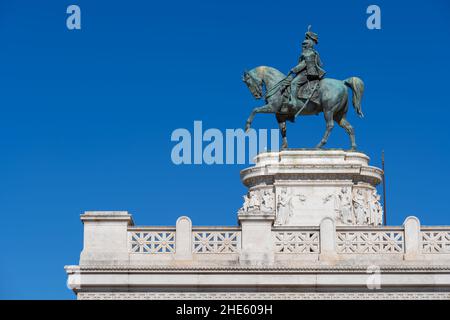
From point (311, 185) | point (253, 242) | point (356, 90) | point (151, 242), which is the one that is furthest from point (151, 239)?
point (356, 90)

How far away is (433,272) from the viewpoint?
132 ft

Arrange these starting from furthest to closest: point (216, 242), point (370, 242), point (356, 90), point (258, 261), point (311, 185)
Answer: point (356, 90) → point (311, 185) → point (370, 242) → point (216, 242) → point (258, 261)

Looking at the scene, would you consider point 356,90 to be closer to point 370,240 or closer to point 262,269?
point 370,240

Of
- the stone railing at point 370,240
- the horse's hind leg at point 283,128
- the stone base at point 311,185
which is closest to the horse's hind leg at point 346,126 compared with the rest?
the stone base at point 311,185

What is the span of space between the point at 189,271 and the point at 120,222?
2.61 m

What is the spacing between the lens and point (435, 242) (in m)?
40.8

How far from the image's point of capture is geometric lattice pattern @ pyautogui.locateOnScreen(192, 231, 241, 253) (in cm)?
4062

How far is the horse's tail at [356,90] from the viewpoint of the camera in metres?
51.5

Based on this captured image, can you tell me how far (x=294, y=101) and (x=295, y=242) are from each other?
10.4m

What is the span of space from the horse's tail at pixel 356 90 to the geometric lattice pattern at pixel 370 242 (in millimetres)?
11166

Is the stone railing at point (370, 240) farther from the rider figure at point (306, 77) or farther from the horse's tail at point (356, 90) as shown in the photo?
the horse's tail at point (356, 90)

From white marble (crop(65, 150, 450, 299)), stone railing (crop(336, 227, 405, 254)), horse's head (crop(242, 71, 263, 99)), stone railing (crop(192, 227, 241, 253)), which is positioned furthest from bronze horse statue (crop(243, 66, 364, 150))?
stone railing (crop(192, 227, 241, 253))
